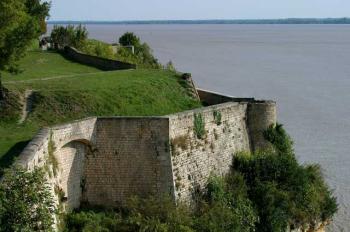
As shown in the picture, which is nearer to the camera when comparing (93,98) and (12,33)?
(12,33)

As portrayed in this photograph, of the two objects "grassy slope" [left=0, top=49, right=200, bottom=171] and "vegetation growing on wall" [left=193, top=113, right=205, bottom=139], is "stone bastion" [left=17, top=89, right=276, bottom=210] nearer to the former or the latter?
"vegetation growing on wall" [left=193, top=113, right=205, bottom=139]

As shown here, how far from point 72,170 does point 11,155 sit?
2.23 meters

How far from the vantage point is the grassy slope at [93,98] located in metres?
20.4

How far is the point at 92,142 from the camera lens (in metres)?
19.4

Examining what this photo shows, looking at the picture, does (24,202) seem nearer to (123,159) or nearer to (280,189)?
(123,159)

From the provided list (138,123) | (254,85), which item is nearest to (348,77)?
(254,85)

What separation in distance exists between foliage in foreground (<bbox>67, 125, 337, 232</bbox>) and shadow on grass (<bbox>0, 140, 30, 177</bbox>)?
231 cm

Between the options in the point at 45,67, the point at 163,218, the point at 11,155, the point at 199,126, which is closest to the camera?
the point at 11,155

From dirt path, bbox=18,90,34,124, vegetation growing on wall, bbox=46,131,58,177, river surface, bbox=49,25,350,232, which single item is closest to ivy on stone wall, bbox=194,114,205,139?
vegetation growing on wall, bbox=46,131,58,177

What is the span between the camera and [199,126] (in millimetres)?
21125

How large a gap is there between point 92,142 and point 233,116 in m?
5.86

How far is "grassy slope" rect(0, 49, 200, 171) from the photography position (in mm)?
20375

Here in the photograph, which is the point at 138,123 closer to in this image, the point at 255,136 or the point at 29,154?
the point at 29,154

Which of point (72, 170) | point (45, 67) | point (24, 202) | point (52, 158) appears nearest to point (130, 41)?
point (45, 67)
